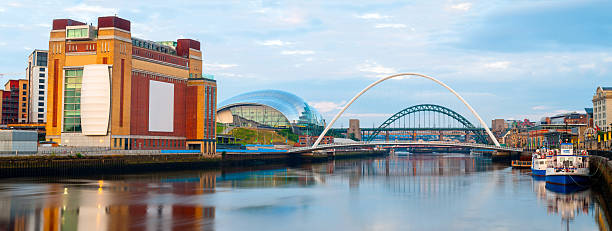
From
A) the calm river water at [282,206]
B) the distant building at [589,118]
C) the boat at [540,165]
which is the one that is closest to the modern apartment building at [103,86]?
the calm river water at [282,206]

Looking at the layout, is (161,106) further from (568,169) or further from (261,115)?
(261,115)

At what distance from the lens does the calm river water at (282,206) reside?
32.4m

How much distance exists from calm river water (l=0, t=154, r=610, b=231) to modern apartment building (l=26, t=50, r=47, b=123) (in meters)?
81.4

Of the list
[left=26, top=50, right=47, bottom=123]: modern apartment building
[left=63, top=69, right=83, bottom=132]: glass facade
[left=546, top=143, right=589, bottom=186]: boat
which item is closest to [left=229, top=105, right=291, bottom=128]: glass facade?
[left=26, top=50, right=47, bottom=123]: modern apartment building

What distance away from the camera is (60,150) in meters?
70.4

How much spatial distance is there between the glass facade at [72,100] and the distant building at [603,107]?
3680 inches

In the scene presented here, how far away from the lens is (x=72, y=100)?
83375mm

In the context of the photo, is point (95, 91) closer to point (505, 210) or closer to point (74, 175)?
point (74, 175)

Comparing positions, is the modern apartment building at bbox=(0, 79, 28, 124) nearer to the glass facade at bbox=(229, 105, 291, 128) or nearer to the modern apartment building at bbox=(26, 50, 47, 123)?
the modern apartment building at bbox=(26, 50, 47, 123)

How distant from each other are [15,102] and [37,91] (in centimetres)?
893

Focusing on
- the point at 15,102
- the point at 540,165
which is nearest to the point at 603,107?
the point at 540,165

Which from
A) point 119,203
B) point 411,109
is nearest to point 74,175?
point 119,203

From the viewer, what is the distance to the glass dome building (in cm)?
17050

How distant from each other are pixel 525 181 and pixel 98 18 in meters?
59.5
